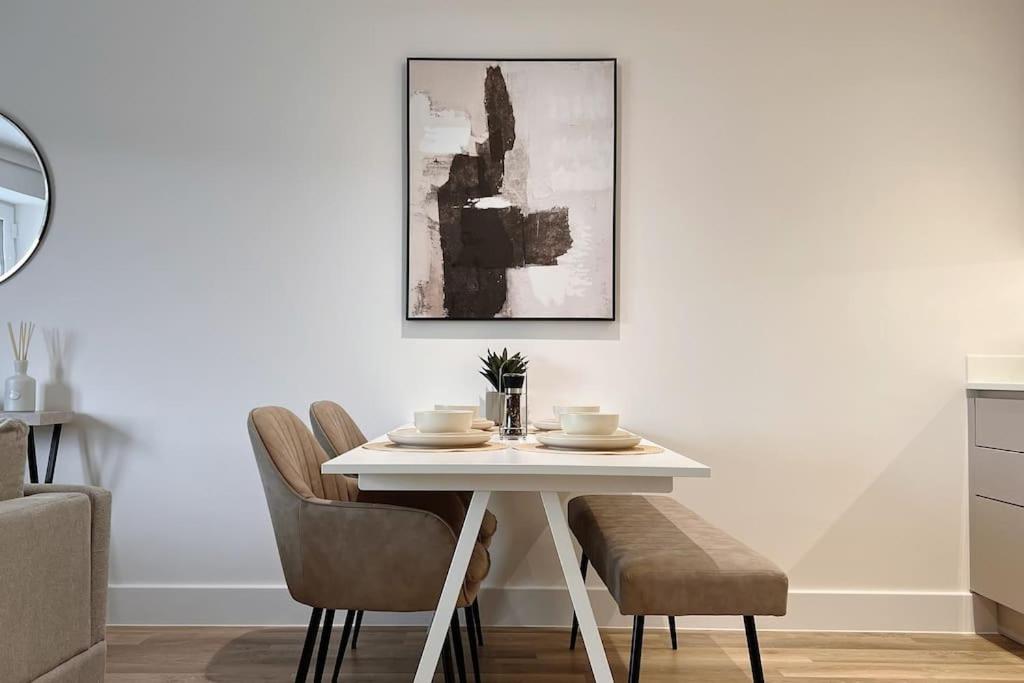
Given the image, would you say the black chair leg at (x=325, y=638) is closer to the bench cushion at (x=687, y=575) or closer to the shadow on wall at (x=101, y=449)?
the bench cushion at (x=687, y=575)

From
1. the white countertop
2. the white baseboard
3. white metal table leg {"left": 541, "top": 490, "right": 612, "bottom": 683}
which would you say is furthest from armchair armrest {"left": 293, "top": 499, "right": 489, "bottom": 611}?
the white countertop

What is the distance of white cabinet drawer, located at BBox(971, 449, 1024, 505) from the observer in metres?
2.74

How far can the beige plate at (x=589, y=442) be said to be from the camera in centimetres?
200

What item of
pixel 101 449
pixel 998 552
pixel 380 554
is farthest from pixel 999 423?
pixel 101 449

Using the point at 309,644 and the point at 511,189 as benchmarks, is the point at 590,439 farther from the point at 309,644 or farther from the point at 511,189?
the point at 511,189

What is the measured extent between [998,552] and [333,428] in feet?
7.58

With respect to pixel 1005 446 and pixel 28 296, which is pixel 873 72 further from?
pixel 28 296

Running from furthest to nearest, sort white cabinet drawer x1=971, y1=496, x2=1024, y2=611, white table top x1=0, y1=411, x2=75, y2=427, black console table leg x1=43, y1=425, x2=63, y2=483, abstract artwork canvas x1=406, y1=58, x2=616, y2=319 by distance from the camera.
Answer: abstract artwork canvas x1=406, y1=58, x2=616, y2=319 < black console table leg x1=43, y1=425, x2=63, y2=483 < white table top x1=0, y1=411, x2=75, y2=427 < white cabinet drawer x1=971, y1=496, x2=1024, y2=611

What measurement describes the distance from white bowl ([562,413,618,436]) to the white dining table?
11 centimetres

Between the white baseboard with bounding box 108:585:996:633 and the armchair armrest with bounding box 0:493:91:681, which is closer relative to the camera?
the armchair armrest with bounding box 0:493:91:681

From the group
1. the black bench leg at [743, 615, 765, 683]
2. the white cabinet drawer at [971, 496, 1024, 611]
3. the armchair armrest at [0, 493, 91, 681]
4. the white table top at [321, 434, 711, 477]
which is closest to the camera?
the armchair armrest at [0, 493, 91, 681]

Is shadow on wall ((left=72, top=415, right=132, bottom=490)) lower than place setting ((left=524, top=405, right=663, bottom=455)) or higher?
lower

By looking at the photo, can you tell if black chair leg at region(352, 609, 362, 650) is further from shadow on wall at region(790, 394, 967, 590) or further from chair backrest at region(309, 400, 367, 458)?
shadow on wall at region(790, 394, 967, 590)

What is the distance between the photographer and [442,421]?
6.73ft
